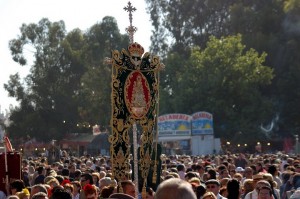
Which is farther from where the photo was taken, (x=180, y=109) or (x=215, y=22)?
(x=215, y=22)

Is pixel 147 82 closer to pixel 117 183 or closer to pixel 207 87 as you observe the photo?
pixel 117 183

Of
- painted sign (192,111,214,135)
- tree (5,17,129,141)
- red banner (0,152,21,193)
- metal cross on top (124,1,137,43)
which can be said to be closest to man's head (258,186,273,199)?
metal cross on top (124,1,137,43)

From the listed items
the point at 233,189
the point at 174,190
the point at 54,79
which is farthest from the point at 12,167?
the point at 54,79

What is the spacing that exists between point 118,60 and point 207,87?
44.6m

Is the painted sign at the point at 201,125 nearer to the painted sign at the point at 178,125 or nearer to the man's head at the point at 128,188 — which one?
the painted sign at the point at 178,125

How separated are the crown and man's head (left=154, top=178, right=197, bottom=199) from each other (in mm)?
8409

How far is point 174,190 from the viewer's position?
4.87m

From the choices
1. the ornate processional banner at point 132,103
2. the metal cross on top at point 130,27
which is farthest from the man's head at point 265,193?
the metal cross on top at point 130,27

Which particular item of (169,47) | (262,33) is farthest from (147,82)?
(169,47)

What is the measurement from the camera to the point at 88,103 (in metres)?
73.6

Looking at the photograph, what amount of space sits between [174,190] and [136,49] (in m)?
8.60

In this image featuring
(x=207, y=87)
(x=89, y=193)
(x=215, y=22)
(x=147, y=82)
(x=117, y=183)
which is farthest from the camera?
(x=215, y=22)

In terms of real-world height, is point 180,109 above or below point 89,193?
above

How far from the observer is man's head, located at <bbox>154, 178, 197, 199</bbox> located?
4.86 metres
